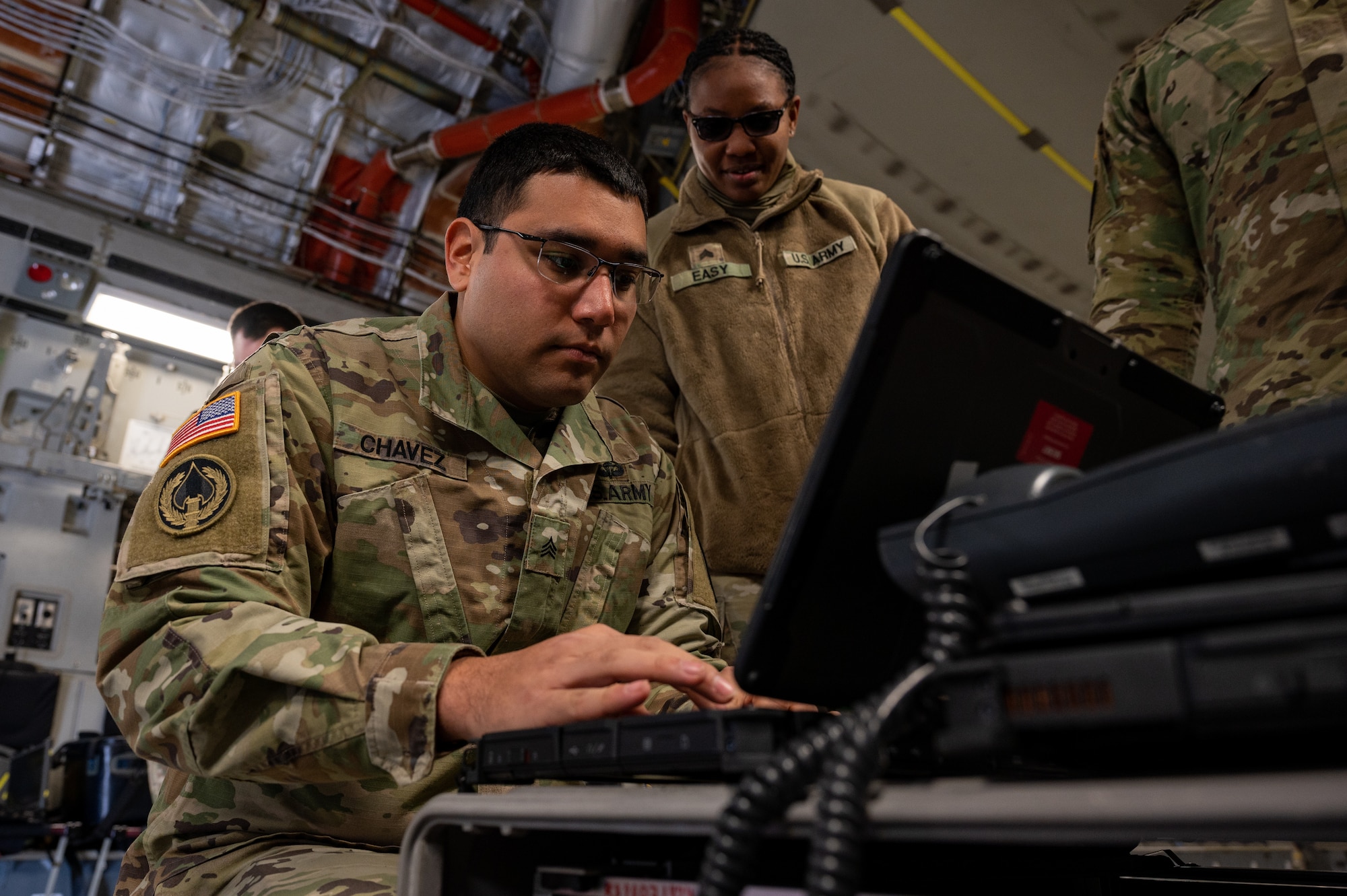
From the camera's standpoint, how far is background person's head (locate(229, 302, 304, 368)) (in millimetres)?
3572

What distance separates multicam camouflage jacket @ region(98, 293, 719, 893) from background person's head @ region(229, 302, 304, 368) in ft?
8.12

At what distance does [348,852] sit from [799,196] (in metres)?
1.54

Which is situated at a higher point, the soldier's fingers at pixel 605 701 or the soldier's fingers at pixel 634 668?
the soldier's fingers at pixel 634 668

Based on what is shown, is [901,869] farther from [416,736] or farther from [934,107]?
[934,107]

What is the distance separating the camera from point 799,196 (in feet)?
6.52

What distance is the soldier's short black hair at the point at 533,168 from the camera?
4.46ft

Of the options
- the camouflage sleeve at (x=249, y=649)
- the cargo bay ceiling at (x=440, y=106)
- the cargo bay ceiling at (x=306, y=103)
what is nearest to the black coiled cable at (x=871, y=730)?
the camouflage sleeve at (x=249, y=649)

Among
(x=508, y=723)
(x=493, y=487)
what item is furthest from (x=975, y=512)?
(x=493, y=487)

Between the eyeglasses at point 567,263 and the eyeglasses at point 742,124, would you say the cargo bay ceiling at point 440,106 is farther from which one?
the eyeglasses at point 567,263

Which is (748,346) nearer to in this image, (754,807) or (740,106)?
(740,106)

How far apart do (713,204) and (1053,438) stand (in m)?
1.49

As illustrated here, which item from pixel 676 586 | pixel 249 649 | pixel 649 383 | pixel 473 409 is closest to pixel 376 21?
pixel 649 383

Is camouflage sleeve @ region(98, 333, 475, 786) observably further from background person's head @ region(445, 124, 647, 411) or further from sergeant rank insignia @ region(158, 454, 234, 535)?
background person's head @ region(445, 124, 647, 411)

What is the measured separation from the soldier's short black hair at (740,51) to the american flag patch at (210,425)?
4.15 ft
